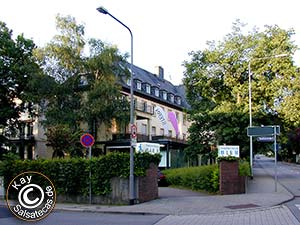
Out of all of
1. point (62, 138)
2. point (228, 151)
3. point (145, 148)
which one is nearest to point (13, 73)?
point (62, 138)

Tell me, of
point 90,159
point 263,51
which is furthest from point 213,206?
point 263,51

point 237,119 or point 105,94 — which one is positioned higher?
point 105,94

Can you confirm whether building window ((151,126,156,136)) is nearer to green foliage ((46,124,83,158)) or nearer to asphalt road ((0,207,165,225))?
green foliage ((46,124,83,158))

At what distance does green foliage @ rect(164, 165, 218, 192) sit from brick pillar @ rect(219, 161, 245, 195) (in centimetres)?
65

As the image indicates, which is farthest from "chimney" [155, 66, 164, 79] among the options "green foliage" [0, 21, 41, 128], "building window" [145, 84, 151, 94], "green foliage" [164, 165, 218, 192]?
"green foliage" [164, 165, 218, 192]

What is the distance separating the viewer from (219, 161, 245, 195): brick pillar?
1933 cm

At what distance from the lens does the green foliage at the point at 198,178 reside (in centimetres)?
2052

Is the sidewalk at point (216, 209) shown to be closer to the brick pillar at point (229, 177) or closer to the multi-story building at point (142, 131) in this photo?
the brick pillar at point (229, 177)

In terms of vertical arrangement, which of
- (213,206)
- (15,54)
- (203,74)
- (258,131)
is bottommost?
(213,206)

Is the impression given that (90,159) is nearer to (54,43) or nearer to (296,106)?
(296,106)

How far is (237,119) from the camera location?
3319cm

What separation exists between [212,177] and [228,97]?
63.2 ft

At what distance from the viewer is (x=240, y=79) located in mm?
36625

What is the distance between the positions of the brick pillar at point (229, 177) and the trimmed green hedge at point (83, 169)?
340 cm
